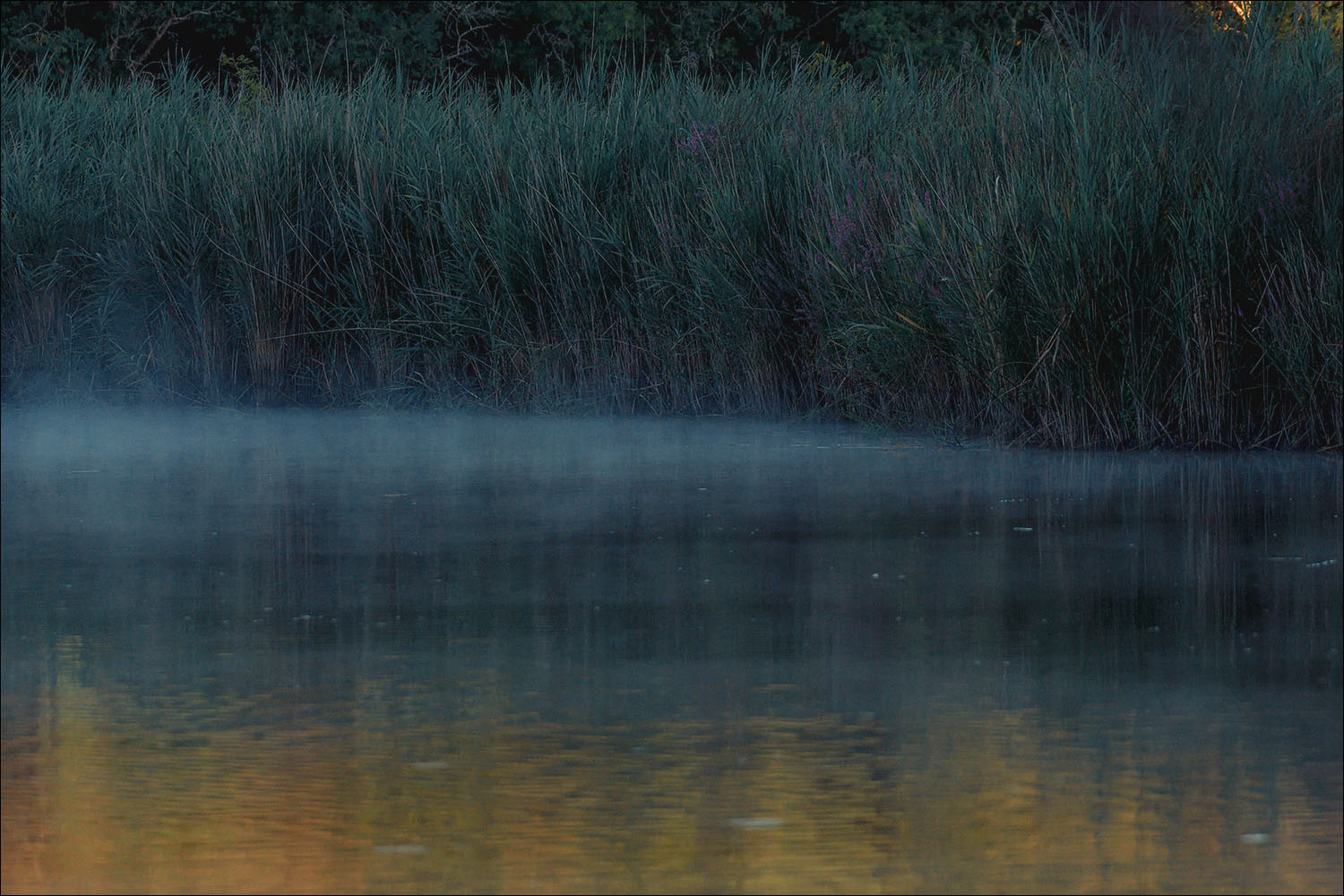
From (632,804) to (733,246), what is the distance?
9042mm

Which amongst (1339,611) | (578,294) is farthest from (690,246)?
(1339,611)

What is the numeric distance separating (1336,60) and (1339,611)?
5.94 metres

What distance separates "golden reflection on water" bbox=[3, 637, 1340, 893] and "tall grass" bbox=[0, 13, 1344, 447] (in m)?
6.10

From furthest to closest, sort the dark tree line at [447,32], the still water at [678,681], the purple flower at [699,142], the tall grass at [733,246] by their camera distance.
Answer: the dark tree line at [447,32]
the purple flower at [699,142]
the tall grass at [733,246]
the still water at [678,681]

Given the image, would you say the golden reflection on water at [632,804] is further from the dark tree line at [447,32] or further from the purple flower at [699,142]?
the dark tree line at [447,32]

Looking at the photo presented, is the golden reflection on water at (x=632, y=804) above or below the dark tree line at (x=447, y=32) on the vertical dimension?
below

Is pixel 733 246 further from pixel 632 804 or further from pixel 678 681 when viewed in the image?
pixel 632 804

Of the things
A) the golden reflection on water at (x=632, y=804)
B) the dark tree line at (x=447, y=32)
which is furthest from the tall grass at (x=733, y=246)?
the dark tree line at (x=447, y=32)

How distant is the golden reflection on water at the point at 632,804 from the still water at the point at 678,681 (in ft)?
0.04

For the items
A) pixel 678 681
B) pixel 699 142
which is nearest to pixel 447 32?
pixel 699 142

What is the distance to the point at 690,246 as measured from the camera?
13664mm

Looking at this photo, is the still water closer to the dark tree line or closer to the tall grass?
the tall grass

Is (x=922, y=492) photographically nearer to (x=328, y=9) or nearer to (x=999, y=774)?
(x=999, y=774)

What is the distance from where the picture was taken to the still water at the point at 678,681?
14.0ft
